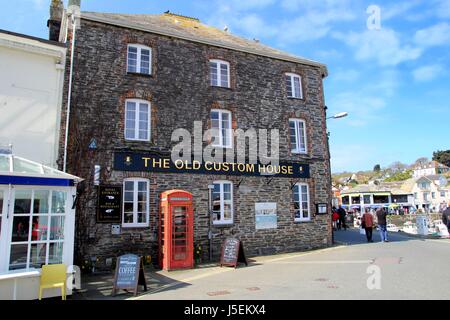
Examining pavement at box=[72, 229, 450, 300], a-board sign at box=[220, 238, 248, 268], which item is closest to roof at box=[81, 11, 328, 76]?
a-board sign at box=[220, 238, 248, 268]

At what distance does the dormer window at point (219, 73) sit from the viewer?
15641mm

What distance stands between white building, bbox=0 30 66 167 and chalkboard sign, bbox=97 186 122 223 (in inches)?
74.0

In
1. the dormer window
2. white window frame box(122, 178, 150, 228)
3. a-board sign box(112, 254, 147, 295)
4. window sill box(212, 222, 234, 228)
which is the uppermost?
the dormer window

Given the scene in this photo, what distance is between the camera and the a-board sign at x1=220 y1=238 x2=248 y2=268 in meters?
12.0

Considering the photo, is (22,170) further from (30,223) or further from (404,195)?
(404,195)

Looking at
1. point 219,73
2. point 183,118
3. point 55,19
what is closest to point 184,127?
point 183,118

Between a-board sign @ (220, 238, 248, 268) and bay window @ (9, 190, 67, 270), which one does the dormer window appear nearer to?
a-board sign @ (220, 238, 248, 268)

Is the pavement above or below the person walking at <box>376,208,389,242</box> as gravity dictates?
below

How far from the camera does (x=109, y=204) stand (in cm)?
1233

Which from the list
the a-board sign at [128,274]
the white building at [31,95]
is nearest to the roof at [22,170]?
the a-board sign at [128,274]

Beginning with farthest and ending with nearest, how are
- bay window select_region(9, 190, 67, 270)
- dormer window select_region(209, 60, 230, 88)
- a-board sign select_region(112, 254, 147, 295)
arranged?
dormer window select_region(209, 60, 230, 88) < a-board sign select_region(112, 254, 147, 295) < bay window select_region(9, 190, 67, 270)

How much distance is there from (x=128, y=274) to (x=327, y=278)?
17.2ft
